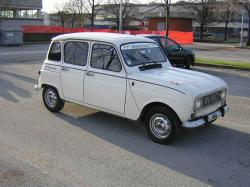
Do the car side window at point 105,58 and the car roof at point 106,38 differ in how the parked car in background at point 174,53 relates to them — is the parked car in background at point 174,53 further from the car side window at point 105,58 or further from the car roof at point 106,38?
the car side window at point 105,58

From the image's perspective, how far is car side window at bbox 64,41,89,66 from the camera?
23.4 ft

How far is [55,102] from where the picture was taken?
7871 mm

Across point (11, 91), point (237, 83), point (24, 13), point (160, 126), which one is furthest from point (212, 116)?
point (24, 13)

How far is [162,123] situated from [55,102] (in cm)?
277

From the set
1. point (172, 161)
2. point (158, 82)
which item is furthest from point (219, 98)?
point (172, 161)

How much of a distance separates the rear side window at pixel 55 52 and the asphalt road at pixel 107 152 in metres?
1.17

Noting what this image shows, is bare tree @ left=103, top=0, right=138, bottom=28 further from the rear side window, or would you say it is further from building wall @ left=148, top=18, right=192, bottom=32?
the rear side window

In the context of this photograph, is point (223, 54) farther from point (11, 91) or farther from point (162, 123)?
point (162, 123)

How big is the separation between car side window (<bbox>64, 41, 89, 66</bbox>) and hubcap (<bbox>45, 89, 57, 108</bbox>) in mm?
834

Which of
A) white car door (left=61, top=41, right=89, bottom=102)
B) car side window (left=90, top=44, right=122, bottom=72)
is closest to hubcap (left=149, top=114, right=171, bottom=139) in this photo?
car side window (left=90, top=44, right=122, bottom=72)

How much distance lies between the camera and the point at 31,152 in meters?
5.61

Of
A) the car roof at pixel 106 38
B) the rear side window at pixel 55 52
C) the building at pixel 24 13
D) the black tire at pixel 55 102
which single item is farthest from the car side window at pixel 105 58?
the building at pixel 24 13

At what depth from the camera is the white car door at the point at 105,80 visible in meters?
6.52

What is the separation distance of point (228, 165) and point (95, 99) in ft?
9.08
